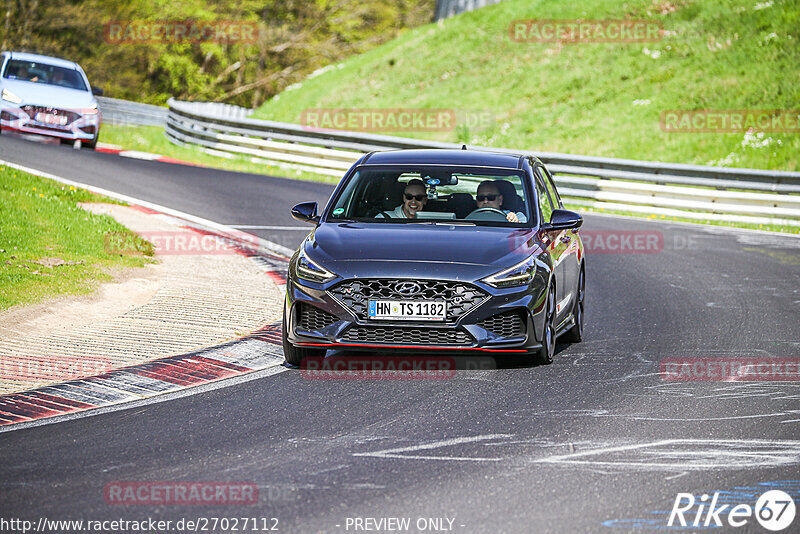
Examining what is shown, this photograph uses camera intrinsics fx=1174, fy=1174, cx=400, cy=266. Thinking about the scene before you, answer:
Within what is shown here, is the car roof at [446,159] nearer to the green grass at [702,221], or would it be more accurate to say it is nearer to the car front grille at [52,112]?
the green grass at [702,221]

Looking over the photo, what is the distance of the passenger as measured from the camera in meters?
9.78

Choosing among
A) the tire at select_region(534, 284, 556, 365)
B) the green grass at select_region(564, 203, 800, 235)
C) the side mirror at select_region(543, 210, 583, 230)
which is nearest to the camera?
the tire at select_region(534, 284, 556, 365)

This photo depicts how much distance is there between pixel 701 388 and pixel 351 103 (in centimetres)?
3478

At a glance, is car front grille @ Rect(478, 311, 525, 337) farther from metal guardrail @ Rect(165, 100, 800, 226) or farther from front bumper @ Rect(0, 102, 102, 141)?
front bumper @ Rect(0, 102, 102, 141)

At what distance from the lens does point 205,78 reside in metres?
65.7

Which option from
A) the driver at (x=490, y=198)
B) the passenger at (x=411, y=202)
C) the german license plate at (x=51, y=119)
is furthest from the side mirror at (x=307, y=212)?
the german license plate at (x=51, y=119)

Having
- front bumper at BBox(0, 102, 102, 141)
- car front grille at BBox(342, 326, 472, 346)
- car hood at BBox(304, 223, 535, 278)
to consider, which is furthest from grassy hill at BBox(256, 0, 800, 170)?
car front grille at BBox(342, 326, 472, 346)

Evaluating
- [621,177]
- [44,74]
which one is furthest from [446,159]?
[44,74]

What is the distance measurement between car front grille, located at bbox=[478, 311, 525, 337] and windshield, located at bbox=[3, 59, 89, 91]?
66.1 ft

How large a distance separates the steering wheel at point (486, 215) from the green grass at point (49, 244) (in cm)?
411

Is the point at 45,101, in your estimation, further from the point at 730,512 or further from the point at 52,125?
the point at 730,512

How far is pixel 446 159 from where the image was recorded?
1025 cm

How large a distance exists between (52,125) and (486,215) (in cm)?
1844

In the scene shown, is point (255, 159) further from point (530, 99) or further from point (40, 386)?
point (40, 386)
